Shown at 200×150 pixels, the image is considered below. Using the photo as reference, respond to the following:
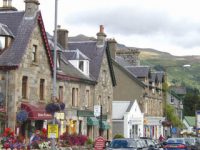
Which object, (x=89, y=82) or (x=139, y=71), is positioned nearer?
(x=89, y=82)

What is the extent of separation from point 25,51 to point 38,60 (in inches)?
95.6

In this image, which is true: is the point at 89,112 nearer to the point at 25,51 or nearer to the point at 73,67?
the point at 73,67

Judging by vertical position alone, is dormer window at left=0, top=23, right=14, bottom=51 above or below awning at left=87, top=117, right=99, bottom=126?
above

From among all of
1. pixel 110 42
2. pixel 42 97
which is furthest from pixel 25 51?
pixel 110 42

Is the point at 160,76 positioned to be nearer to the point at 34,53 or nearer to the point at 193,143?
the point at 193,143

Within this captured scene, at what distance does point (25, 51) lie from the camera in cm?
3800

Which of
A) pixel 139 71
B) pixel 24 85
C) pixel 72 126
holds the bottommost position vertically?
pixel 72 126

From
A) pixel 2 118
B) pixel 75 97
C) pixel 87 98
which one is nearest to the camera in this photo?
pixel 2 118

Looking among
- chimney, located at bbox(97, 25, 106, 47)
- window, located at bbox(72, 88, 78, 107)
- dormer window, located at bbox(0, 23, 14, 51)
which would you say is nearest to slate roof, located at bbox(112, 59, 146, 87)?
chimney, located at bbox(97, 25, 106, 47)

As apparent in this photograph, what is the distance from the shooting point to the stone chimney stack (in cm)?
→ 3953

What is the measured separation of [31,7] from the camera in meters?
39.6

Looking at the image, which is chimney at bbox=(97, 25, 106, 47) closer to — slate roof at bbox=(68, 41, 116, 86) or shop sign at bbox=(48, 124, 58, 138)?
slate roof at bbox=(68, 41, 116, 86)

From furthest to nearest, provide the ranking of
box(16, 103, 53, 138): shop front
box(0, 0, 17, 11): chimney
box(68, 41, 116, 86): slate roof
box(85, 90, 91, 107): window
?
box(68, 41, 116, 86): slate roof → box(85, 90, 91, 107): window → box(0, 0, 17, 11): chimney → box(16, 103, 53, 138): shop front

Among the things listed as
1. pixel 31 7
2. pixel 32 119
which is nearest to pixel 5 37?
pixel 31 7
